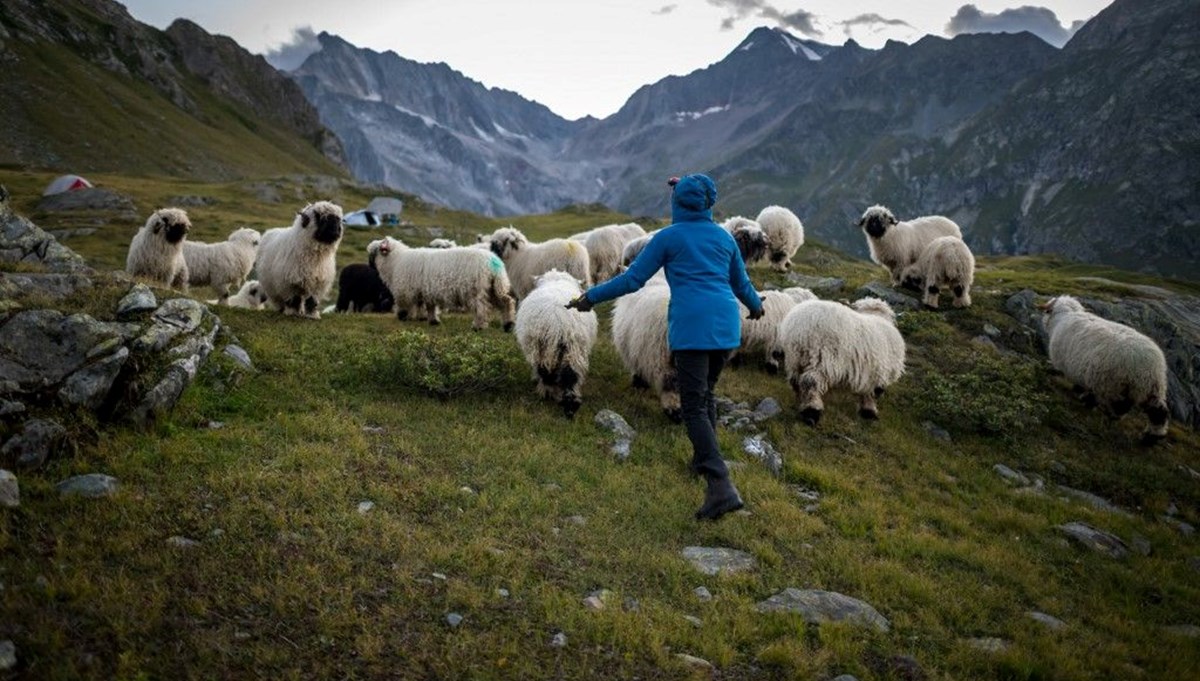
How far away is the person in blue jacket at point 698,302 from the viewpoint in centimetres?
704

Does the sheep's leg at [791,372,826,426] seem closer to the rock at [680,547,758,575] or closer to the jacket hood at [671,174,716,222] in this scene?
the jacket hood at [671,174,716,222]

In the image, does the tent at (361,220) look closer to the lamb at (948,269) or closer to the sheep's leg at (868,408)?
the lamb at (948,269)

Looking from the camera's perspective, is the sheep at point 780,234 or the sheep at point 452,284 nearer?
the sheep at point 452,284

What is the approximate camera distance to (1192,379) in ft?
52.3

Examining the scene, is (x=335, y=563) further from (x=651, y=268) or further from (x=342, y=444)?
(x=651, y=268)

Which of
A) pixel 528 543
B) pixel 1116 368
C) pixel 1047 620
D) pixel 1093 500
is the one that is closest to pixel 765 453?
pixel 1047 620

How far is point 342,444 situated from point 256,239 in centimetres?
1780

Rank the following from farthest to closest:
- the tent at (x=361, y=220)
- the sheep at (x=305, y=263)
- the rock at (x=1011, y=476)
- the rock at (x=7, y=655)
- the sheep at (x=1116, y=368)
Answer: the tent at (x=361, y=220) → the sheep at (x=305, y=263) → the sheep at (x=1116, y=368) → the rock at (x=1011, y=476) → the rock at (x=7, y=655)

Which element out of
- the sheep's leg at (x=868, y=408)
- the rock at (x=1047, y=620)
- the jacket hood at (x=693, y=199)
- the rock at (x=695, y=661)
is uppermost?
the jacket hood at (x=693, y=199)

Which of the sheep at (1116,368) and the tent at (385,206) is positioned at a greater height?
the tent at (385,206)

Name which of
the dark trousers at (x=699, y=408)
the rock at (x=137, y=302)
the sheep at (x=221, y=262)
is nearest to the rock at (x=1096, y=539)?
the dark trousers at (x=699, y=408)

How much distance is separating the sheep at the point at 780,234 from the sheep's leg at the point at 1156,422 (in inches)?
413

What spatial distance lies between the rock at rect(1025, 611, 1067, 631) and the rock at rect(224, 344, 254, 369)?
31.9 ft

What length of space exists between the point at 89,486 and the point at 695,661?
5.30m
